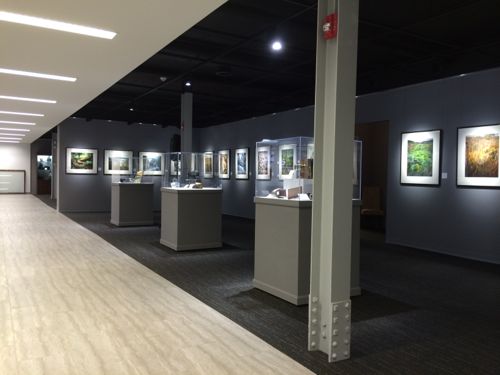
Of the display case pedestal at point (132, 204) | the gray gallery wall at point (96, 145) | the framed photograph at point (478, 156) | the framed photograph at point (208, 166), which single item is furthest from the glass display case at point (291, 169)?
the gray gallery wall at point (96, 145)

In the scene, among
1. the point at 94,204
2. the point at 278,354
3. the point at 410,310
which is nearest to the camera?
the point at 278,354

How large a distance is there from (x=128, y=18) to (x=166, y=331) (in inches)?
129

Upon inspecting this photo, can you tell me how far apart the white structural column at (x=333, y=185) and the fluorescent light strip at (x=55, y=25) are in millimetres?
2794

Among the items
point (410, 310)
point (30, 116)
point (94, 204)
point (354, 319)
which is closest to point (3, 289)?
point (354, 319)

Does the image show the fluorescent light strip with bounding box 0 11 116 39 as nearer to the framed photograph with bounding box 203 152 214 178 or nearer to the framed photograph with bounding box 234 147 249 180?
the framed photograph with bounding box 203 152 214 178

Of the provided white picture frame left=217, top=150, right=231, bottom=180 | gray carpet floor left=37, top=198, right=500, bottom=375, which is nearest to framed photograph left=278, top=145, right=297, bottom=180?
gray carpet floor left=37, top=198, right=500, bottom=375

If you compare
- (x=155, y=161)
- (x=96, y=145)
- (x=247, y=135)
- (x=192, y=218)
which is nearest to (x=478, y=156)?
(x=192, y=218)

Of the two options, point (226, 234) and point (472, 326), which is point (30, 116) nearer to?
point (226, 234)

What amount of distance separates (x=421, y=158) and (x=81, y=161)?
1272 cm

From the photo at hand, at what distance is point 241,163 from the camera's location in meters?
15.7

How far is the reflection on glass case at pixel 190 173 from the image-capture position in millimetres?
8961

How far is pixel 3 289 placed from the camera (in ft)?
18.0

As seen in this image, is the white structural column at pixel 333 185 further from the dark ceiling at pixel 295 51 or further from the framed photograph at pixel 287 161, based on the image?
the dark ceiling at pixel 295 51

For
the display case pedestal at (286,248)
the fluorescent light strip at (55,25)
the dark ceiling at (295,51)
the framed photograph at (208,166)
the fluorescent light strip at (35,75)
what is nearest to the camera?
the fluorescent light strip at (55,25)
